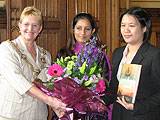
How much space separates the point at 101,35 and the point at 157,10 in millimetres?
556

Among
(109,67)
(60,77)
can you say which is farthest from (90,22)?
(60,77)

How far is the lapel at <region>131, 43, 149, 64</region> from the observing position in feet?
5.48

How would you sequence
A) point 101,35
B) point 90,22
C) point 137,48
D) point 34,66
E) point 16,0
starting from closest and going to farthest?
point 137,48 → point 34,66 → point 90,22 → point 16,0 → point 101,35

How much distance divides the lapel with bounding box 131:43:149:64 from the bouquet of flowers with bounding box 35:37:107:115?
0.63 feet

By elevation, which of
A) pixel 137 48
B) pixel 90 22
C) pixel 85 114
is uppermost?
pixel 90 22

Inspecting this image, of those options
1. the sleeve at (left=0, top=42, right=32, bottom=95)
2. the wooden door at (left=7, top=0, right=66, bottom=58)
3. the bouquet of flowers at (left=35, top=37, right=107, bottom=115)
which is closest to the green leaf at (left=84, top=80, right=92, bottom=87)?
the bouquet of flowers at (left=35, top=37, right=107, bottom=115)

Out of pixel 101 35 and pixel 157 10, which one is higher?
pixel 157 10

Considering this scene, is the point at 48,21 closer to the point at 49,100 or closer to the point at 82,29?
the point at 82,29

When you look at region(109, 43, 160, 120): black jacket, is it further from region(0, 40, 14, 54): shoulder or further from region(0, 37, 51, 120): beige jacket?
region(0, 40, 14, 54): shoulder

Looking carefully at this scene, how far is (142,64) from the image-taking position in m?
1.64

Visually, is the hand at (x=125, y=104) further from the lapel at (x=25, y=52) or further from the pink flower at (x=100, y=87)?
the lapel at (x=25, y=52)

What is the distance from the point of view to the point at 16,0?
2.73 m

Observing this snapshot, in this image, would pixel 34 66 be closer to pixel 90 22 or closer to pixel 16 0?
pixel 90 22

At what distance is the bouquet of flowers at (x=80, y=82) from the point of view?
5.33 feet
